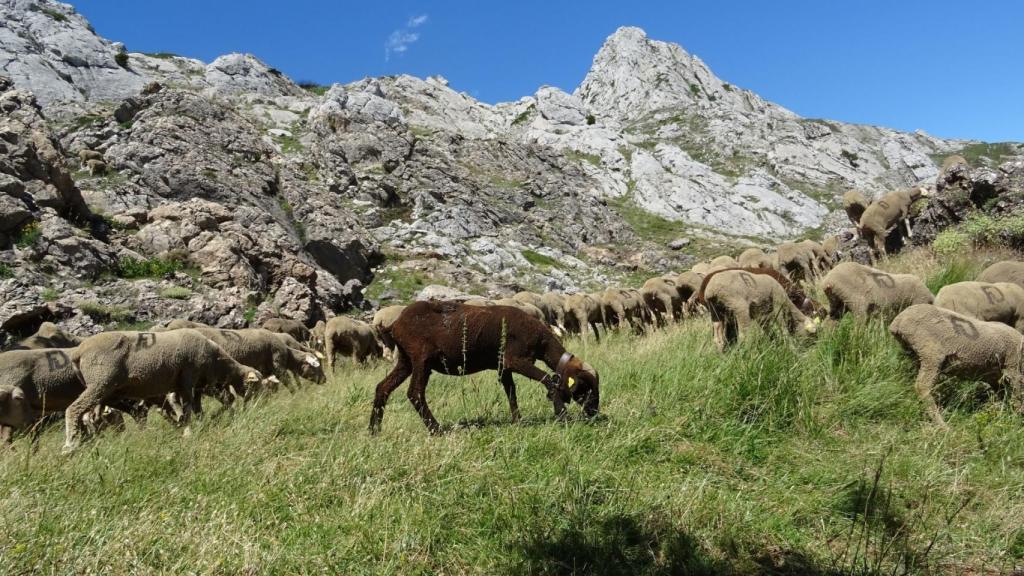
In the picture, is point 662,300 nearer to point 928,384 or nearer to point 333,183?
point 928,384

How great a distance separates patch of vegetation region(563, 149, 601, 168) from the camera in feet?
293

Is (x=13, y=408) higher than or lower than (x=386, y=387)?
lower

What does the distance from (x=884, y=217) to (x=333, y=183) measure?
37.9 m

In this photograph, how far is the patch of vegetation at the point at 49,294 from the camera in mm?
16353

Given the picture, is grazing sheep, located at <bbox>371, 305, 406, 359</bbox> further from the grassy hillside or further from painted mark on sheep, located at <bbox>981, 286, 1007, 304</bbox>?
painted mark on sheep, located at <bbox>981, 286, 1007, 304</bbox>

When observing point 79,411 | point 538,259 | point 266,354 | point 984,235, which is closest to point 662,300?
point 984,235

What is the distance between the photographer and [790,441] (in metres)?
5.34

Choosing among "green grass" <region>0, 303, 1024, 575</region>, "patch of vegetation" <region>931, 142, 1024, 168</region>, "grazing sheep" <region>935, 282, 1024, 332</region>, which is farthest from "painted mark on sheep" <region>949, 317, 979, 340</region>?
"patch of vegetation" <region>931, 142, 1024, 168</region>

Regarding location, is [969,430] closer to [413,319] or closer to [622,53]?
[413,319]

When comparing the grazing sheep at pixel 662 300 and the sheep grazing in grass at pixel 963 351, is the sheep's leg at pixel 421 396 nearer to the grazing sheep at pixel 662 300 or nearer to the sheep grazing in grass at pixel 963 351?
the sheep grazing in grass at pixel 963 351

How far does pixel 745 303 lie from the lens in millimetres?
8398

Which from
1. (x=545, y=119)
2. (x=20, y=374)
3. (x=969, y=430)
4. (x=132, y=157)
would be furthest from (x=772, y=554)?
(x=545, y=119)

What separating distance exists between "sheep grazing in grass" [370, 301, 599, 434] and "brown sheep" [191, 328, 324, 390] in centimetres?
662

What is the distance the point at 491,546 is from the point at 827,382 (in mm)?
4280
